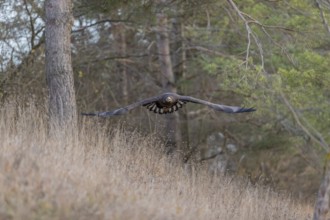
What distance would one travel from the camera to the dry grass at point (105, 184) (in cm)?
743

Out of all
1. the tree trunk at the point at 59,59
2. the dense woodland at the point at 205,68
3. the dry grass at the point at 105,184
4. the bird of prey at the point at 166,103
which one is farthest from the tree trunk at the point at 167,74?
the bird of prey at the point at 166,103

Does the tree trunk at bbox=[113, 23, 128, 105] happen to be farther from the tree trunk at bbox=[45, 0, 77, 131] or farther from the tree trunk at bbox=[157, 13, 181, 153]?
the tree trunk at bbox=[45, 0, 77, 131]

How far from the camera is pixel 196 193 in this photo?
11039 millimetres

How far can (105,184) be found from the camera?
845cm

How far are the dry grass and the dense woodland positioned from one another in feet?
3.34

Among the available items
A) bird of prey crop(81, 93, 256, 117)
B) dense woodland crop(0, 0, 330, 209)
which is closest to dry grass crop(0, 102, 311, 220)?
bird of prey crop(81, 93, 256, 117)

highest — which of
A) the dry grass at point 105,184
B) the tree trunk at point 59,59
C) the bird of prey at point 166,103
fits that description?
the tree trunk at point 59,59

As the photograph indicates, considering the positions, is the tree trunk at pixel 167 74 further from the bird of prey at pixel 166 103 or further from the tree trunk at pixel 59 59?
the bird of prey at pixel 166 103

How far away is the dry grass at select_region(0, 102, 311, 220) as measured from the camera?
743cm

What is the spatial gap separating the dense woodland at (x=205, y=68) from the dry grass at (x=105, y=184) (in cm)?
102

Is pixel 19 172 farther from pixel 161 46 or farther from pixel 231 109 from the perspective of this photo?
pixel 161 46

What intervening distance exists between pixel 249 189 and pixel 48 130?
378 cm

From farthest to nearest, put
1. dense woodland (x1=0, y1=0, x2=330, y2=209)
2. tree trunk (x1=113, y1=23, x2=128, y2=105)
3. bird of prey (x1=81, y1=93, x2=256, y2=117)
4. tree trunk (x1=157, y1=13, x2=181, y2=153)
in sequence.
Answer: tree trunk (x1=157, y1=13, x2=181, y2=153)
tree trunk (x1=113, y1=23, x2=128, y2=105)
dense woodland (x1=0, y1=0, x2=330, y2=209)
bird of prey (x1=81, y1=93, x2=256, y2=117)

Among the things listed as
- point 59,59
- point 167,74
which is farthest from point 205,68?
point 59,59
